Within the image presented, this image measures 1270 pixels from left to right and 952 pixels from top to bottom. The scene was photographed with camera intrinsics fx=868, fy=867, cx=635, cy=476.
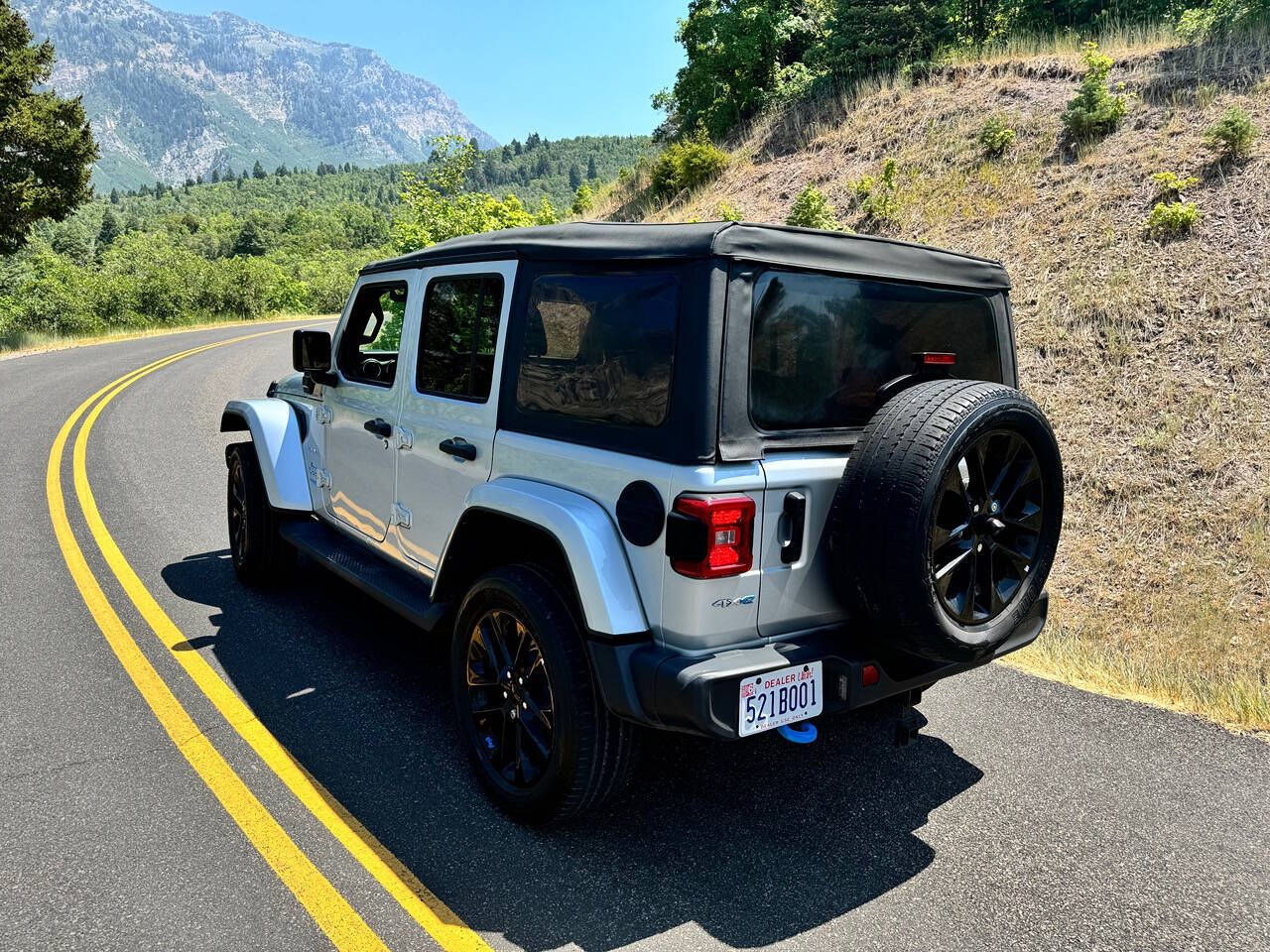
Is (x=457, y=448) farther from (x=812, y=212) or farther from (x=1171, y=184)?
(x=812, y=212)

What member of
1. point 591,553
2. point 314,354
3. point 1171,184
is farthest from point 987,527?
point 1171,184

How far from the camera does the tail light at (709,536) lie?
2605mm

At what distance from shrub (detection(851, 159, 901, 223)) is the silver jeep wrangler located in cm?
1191

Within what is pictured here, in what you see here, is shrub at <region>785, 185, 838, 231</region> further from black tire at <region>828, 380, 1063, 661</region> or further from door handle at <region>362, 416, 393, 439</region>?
black tire at <region>828, 380, 1063, 661</region>

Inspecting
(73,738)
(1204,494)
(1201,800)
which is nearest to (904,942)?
(1201,800)

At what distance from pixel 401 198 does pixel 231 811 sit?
13614 mm

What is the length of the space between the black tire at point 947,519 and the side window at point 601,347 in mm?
722

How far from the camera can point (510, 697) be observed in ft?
10.6

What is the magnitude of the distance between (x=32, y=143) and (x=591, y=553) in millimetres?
26949

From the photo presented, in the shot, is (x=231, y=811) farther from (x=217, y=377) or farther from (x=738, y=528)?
(x=217, y=377)

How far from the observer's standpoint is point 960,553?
2.90 m

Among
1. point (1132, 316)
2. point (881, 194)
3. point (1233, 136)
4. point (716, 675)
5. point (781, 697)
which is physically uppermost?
point (1233, 136)

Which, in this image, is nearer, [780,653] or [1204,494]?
[780,653]

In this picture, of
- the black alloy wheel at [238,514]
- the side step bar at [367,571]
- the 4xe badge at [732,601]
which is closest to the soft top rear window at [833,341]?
the 4xe badge at [732,601]
